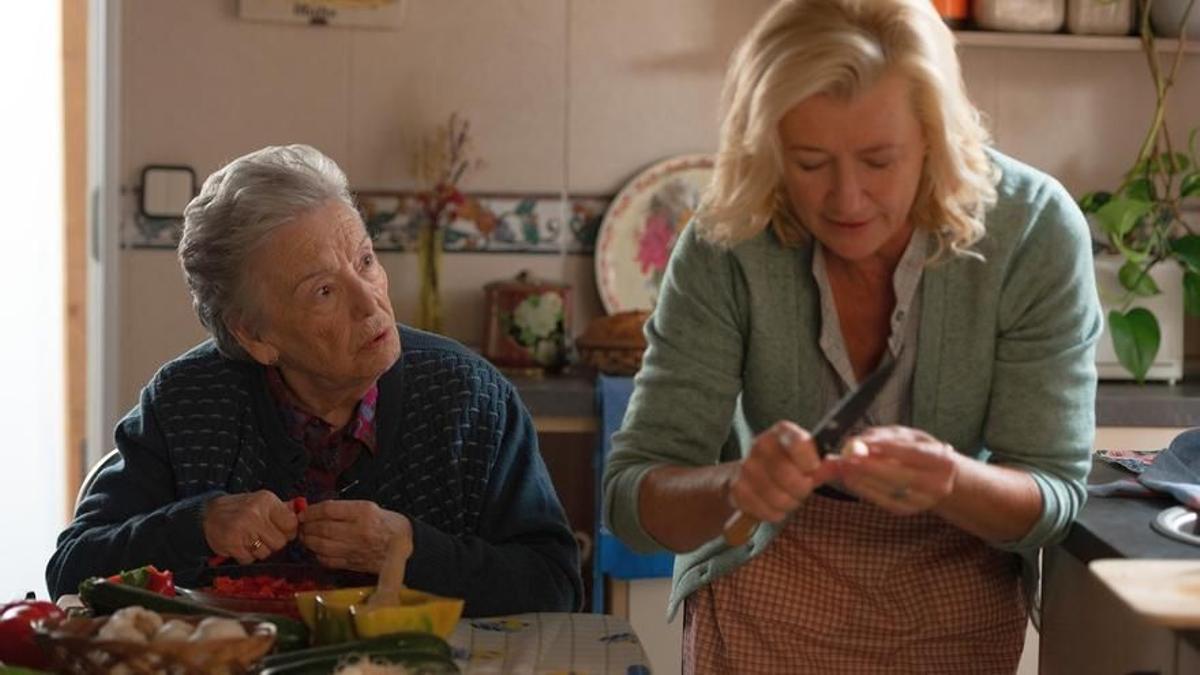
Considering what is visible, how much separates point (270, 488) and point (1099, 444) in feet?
5.54

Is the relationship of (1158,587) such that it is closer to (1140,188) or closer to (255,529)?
(255,529)

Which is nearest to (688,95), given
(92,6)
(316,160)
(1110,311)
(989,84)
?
(989,84)

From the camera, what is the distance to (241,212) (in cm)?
192

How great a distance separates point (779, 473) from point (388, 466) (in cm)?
67

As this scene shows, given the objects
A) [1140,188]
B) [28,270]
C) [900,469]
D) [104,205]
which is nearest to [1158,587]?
[900,469]

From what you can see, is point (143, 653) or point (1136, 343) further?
point (1136, 343)

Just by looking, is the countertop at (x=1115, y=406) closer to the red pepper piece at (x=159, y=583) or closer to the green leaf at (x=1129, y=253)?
the green leaf at (x=1129, y=253)

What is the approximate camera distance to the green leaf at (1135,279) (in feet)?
10.5

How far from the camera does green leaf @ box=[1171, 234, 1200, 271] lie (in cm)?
322

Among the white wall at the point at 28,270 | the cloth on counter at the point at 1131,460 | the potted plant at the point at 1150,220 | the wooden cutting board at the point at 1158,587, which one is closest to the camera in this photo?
the wooden cutting board at the point at 1158,587

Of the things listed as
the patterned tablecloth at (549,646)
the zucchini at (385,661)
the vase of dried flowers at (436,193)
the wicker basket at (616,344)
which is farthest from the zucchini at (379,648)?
the vase of dried flowers at (436,193)

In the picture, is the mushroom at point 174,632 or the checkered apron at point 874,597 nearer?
the mushroom at point 174,632

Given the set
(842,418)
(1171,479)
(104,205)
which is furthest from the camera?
(104,205)

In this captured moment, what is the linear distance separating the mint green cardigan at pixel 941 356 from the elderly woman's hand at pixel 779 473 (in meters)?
0.24
